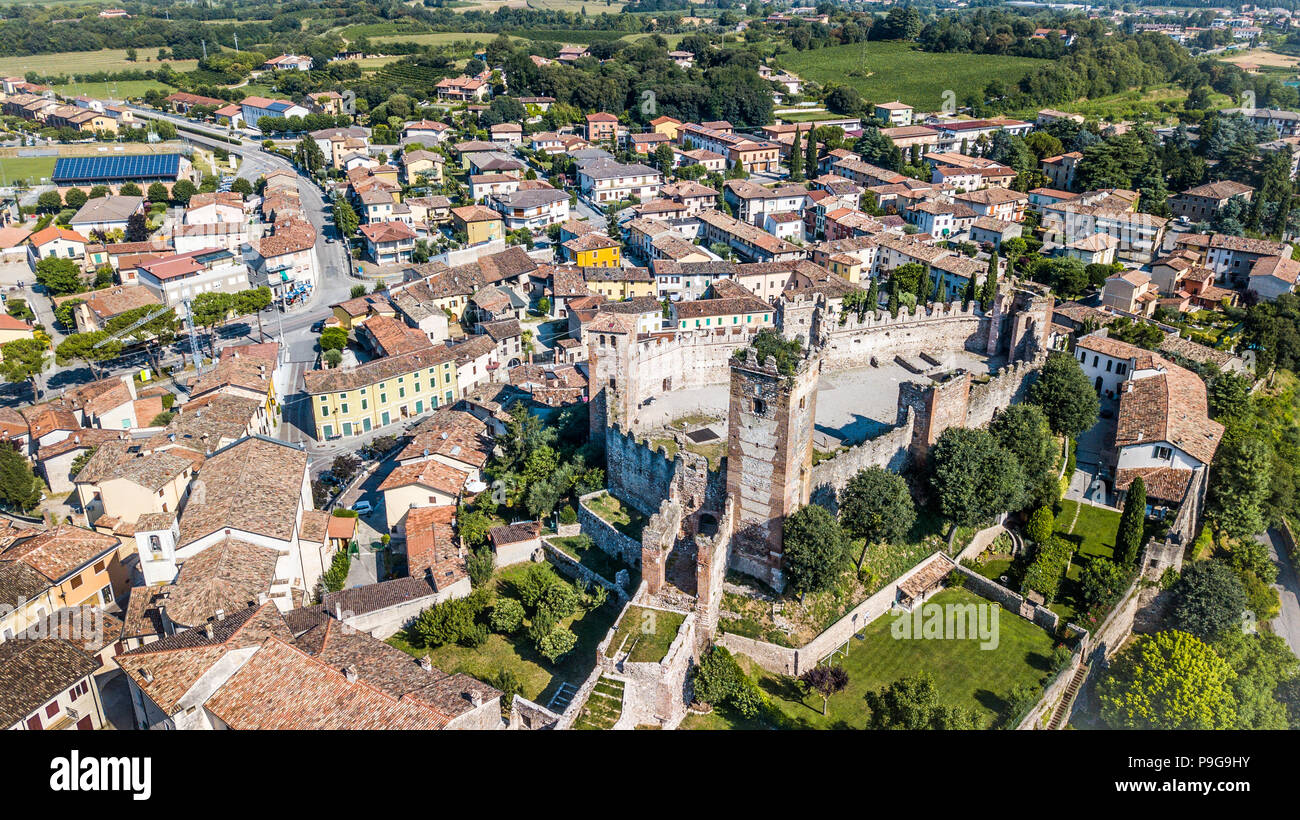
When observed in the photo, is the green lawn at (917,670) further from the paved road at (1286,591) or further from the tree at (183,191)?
the tree at (183,191)

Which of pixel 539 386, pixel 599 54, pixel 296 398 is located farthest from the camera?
pixel 599 54

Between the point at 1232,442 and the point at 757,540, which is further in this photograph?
the point at 1232,442

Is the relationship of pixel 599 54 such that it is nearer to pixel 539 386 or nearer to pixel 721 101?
pixel 721 101

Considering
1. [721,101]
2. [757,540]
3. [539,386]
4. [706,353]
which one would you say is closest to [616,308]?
[539,386]

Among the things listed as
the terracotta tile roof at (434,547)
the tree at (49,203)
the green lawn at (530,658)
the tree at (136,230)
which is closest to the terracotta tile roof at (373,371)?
the terracotta tile roof at (434,547)

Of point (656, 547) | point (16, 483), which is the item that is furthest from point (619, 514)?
point (16, 483)

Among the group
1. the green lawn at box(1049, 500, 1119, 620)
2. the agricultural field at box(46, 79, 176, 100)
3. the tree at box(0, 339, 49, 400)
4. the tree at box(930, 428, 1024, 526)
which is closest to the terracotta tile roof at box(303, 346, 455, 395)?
the tree at box(0, 339, 49, 400)
